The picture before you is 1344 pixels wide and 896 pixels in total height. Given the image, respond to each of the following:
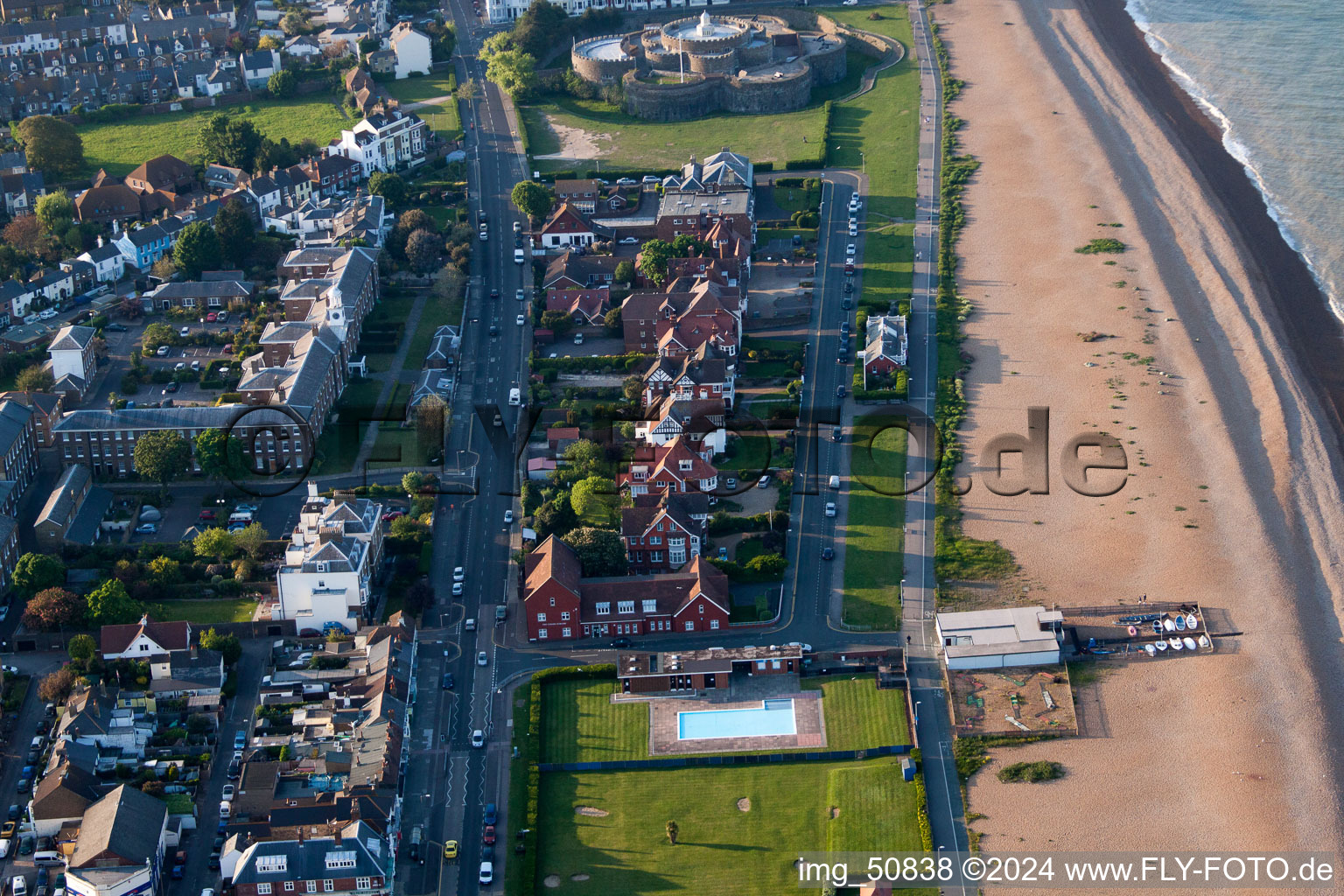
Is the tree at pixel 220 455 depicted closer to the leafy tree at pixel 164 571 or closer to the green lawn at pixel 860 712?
the leafy tree at pixel 164 571

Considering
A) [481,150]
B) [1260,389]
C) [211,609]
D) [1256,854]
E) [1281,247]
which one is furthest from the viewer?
[481,150]

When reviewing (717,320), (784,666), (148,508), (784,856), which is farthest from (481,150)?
(784,856)

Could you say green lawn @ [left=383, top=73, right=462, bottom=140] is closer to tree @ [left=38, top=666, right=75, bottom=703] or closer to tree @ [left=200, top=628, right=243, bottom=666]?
tree @ [left=200, top=628, right=243, bottom=666]

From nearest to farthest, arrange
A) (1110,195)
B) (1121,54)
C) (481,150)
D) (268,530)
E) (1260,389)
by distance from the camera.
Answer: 1. (268,530)
2. (1260,389)
3. (1110,195)
4. (481,150)
5. (1121,54)

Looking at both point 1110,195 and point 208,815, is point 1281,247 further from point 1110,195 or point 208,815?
point 208,815

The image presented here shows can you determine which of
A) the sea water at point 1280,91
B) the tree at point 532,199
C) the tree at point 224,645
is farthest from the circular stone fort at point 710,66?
the tree at point 224,645

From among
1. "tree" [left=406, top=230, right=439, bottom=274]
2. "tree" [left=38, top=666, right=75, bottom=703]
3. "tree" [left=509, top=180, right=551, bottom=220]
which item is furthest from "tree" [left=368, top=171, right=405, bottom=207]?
"tree" [left=38, top=666, right=75, bottom=703]
